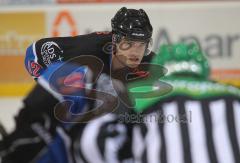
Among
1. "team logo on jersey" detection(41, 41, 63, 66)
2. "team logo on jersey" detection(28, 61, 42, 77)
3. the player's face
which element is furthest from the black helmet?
"team logo on jersey" detection(28, 61, 42, 77)

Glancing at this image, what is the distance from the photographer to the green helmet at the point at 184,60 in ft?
2.68

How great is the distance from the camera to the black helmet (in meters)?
1.40

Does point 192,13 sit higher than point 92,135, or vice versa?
point 92,135

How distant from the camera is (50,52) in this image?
1.82 m

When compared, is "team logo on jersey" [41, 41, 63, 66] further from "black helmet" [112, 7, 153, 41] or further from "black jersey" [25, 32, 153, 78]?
"black helmet" [112, 7, 153, 41]

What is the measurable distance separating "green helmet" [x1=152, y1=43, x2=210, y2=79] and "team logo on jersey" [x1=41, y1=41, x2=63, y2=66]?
0.91 m

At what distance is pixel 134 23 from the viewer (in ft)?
4.72

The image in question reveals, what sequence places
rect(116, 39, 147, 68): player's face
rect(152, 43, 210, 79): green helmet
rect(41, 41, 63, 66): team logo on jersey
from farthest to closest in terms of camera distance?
rect(41, 41, 63, 66): team logo on jersey, rect(116, 39, 147, 68): player's face, rect(152, 43, 210, 79): green helmet

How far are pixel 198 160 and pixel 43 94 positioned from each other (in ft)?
0.86

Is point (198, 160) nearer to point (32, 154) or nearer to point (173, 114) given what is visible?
point (173, 114)

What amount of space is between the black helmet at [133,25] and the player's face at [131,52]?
0.05 ft

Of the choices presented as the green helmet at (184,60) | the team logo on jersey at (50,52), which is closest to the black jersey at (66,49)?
the team logo on jersey at (50,52)

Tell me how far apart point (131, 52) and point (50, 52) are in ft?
1.71

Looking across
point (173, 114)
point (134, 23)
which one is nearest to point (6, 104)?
point (134, 23)
